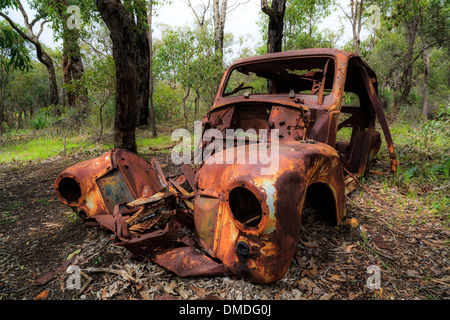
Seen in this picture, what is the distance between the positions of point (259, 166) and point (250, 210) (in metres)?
0.60

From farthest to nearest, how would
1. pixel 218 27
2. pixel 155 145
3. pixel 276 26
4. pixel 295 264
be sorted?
pixel 218 27 → pixel 155 145 → pixel 276 26 → pixel 295 264

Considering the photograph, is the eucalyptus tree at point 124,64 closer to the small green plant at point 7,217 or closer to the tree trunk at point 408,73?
the small green plant at point 7,217

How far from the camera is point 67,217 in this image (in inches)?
116

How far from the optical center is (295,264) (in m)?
1.83

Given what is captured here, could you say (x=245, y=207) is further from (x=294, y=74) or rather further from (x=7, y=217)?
(x=7, y=217)

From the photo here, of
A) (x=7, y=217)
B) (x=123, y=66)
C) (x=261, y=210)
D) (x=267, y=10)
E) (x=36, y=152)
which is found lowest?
(x=7, y=217)

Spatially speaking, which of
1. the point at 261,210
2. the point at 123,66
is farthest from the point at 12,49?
the point at 261,210

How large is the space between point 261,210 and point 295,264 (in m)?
0.61

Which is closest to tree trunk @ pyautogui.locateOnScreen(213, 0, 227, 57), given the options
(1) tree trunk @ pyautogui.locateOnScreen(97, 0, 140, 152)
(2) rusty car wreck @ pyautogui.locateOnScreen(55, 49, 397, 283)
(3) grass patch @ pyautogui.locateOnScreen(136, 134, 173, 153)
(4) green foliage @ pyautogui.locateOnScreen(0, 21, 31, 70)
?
(3) grass patch @ pyautogui.locateOnScreen(136, 134, 173, 153)

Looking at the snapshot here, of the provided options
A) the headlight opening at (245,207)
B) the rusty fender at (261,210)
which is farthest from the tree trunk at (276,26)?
the headlight opening at (245,207)

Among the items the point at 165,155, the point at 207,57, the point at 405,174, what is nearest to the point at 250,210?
the point at 405,174

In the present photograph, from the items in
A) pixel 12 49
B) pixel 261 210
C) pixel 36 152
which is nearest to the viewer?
pixel 261 210

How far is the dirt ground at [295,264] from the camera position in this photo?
1.59 metres

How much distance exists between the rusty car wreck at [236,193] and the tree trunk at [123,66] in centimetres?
267
